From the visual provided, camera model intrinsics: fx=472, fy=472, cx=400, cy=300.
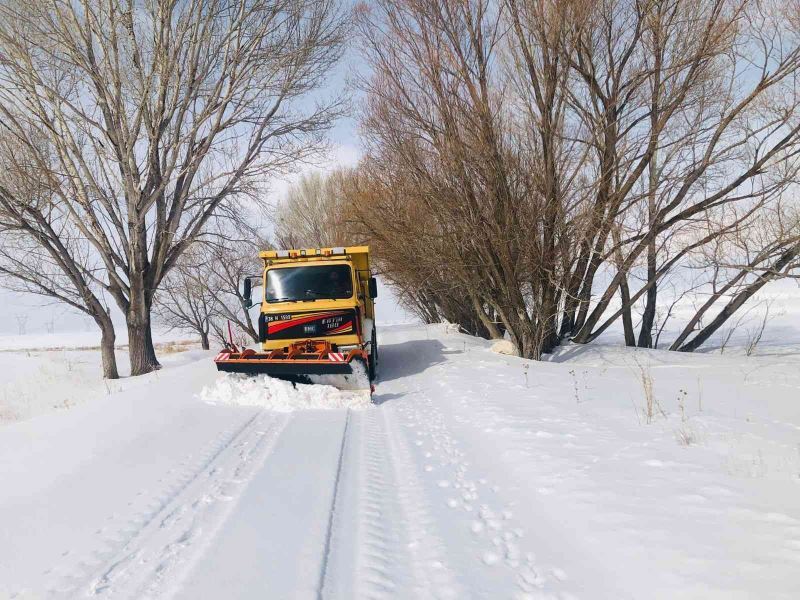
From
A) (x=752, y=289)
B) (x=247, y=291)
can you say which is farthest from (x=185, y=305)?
(x=752, y=289)

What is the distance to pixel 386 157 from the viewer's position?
12.5 m

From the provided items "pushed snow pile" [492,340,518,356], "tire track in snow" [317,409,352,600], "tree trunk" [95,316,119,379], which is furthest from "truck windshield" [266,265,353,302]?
"tree trunk" [95,316,119,379]

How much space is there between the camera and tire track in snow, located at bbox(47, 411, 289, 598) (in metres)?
2.75

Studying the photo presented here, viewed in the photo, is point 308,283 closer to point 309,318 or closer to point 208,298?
point 309,318

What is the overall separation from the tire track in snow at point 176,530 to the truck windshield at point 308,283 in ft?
14.1

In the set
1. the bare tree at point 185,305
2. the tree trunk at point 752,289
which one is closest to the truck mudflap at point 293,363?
the tree trunk at point 752,289

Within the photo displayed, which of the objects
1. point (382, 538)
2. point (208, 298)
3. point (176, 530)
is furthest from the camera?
point (208, 298)

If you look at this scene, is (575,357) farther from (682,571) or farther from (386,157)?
(682,571)

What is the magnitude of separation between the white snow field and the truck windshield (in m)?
2.81

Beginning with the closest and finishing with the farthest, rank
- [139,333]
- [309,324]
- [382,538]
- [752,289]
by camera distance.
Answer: [382,538], [309,324], [752,289], [139,333]

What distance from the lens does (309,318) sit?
29.1 ft

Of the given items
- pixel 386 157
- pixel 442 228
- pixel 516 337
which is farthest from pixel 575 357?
pixel 386 157

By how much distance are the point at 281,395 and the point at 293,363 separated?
0.52 meters

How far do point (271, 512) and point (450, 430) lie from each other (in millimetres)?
2700
